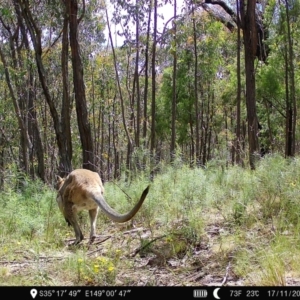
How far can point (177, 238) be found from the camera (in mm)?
5406

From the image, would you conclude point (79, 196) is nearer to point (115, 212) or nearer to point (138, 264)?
point (115, 212)

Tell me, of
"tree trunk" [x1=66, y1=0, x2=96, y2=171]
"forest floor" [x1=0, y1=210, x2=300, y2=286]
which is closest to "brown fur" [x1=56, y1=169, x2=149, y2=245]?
"forest floor" [x1=0, y1=210, x2=300, y2=286]

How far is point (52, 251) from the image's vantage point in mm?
5828

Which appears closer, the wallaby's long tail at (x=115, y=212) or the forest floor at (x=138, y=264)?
the forest floor at (x=138, y=264)

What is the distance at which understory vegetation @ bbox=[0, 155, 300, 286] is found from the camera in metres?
4.33

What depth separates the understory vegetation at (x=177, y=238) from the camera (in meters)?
4.33

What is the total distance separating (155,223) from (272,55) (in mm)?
15948
